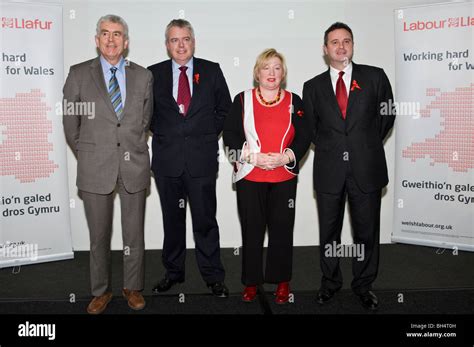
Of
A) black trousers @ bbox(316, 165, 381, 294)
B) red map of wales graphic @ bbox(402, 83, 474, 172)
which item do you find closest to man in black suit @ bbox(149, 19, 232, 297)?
black trousers @ bbox(316, 165, 381, 294)

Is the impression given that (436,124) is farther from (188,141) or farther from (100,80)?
(100,80)

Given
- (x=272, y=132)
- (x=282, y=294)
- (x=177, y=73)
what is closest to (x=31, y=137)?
(x=177, y=73)

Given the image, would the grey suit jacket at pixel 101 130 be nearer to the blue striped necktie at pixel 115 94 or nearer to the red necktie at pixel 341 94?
the blue striped necktie at pixel 115 94

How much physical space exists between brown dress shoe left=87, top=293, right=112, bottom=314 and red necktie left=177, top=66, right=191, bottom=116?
4.62ft

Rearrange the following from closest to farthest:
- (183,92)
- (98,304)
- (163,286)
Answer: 1. (98,304)
2. (183,92)
3. (163,286)

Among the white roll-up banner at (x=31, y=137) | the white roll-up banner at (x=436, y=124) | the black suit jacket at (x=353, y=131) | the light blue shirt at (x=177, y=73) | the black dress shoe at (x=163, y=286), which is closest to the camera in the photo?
the black suit jacket at (x=353, y=131)

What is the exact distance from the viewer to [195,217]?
383 cm

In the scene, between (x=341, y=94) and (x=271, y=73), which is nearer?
(x=271, y=73)

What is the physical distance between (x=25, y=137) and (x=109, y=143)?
63.3 inches

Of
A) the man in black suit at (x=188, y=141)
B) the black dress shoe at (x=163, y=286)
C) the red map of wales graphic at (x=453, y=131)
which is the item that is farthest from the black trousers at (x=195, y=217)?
the red map of wales graphic at (x=453, y=131)

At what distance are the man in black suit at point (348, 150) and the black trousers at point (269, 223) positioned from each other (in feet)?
0.86

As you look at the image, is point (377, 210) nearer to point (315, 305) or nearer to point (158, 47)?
point (315, 305)

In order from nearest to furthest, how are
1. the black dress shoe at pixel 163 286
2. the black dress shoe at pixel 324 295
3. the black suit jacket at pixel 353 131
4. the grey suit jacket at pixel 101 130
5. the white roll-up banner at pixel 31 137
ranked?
the grey suit jacket at pixel 101 130
the black suit jacket at pixel 353 131
the black dress shoe at pixel 324 295
the black dress shoe at pixel 163 286
the white roll-up banner at pixel 31 137

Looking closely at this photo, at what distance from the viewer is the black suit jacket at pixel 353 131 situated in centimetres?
354
